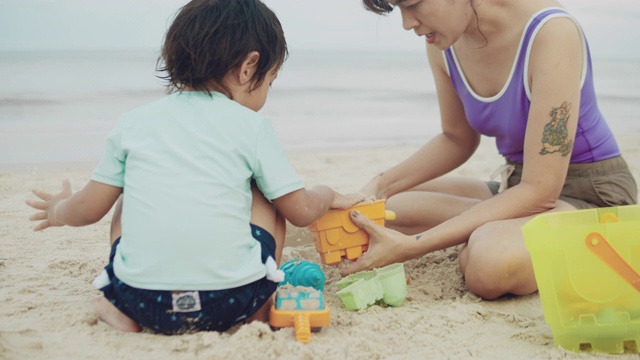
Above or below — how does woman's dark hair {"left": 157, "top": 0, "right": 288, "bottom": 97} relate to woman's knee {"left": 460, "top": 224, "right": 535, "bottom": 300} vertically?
above

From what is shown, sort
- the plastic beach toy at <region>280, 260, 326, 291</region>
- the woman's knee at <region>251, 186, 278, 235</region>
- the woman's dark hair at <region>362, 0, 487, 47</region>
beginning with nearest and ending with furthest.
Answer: the woman's knee at <region>251, 186, 278, 235</region> < the plastic beach toy at <region>280, 260, 326, 291</region> < the woman's dark hair at <region>362, 0, 487, 47</region>

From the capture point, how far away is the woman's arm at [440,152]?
307 centimetres

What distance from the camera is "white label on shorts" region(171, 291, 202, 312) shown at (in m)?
1.91

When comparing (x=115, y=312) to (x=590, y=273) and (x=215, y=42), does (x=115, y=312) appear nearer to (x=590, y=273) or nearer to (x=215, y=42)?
(x=215, y=42)

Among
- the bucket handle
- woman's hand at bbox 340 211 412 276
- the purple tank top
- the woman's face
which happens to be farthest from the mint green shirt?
the purple tank top

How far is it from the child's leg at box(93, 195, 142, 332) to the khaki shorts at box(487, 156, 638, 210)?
1.59 m

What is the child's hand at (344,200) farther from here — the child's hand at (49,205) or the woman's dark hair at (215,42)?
the child's hand at (49,205)

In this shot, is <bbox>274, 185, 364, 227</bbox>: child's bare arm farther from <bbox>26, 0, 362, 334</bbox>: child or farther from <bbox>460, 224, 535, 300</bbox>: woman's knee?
<bbox>460, 224, 535, 300</bbox>: woman's knee

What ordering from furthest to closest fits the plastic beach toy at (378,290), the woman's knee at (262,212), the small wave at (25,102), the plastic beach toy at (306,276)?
the small wave at (25,102)
the plastic beach toy at (306,276)
the plastic beach toy at (378,290)
the woman's knee at (262,212)

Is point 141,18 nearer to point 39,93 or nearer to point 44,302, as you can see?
point 39,93

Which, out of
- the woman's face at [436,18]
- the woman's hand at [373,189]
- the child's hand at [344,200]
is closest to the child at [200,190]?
the child's hand at [344,200]

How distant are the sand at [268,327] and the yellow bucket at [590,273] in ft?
0.23

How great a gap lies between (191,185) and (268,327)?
447 millimetres

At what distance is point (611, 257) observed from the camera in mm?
1897
